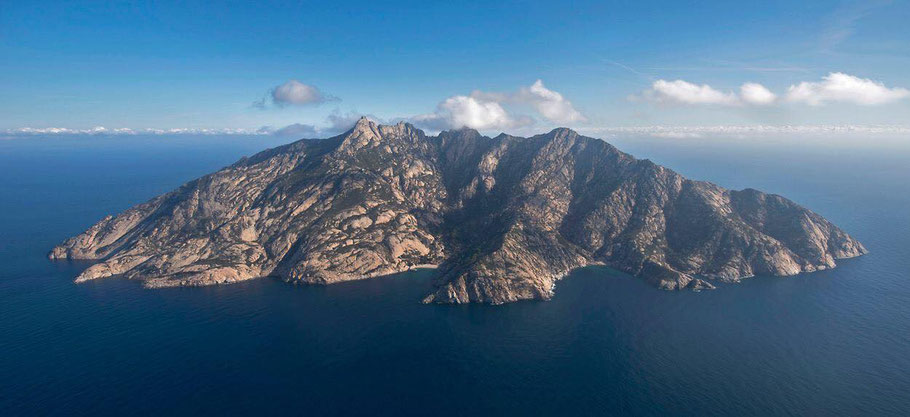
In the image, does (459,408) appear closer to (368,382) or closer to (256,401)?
(368,382)

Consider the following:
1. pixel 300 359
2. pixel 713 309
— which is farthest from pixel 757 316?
pixel 300 359

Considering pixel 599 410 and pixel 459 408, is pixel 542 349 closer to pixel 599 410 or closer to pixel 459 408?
pixel 599 410

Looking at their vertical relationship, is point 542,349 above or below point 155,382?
above

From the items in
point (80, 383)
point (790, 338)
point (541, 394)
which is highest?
point (790, 338)

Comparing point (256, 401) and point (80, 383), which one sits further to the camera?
point (80, 383)

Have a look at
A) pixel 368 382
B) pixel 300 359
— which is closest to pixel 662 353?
pixel 368 382

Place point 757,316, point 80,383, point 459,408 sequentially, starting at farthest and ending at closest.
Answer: point 757,316 → point 80,383 → point 459,408

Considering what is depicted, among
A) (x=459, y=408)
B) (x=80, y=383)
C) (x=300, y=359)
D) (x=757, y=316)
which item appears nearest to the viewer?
(x=459, y=408)

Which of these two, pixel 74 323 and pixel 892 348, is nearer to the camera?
pixel 892 348

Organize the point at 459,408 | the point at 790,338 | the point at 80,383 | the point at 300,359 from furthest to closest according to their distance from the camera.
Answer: the point at 790,338 → the point at 300,359 → the point at 80,383 → the point at 459,408
